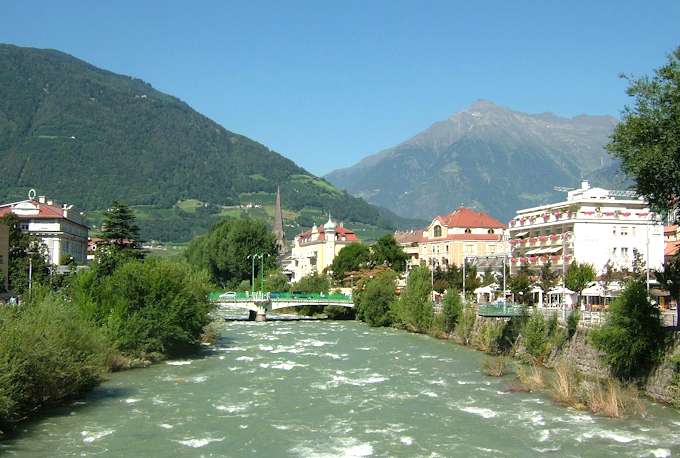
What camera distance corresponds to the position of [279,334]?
2884 inches

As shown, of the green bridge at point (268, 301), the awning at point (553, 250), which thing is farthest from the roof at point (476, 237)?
the awning at point (553, 250)

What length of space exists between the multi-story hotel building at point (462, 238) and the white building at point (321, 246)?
A: 27911 mm

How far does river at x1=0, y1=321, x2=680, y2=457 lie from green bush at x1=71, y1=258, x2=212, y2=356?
2.60 metres

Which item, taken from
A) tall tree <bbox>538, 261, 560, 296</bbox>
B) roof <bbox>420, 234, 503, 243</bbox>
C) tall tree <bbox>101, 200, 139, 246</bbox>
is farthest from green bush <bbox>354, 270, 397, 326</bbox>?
roof <bbox>420, 234, 503, 243</bbox>

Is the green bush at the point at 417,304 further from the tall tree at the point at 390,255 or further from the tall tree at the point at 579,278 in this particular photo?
the tall tree at the point at 390,255

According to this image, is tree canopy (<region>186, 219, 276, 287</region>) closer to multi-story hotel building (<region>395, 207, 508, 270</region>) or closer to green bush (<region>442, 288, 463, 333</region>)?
multi-story hotel building (<region>395, 207, 508, 270</region>)

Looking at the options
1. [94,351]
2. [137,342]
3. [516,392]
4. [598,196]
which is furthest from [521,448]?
[598,196]

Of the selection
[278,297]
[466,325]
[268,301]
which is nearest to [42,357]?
[466,325]

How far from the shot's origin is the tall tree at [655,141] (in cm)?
3459

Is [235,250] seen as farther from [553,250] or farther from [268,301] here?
[553,250]

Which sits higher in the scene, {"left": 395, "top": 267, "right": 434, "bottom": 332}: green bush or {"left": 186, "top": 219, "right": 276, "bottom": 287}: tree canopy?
{"left": 186, "top": 219, "right": 276, "bottom": 287}: tree canopy

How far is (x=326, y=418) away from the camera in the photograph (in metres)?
32.8

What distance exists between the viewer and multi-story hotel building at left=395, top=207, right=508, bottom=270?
115 meters

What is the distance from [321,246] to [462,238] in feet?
143
